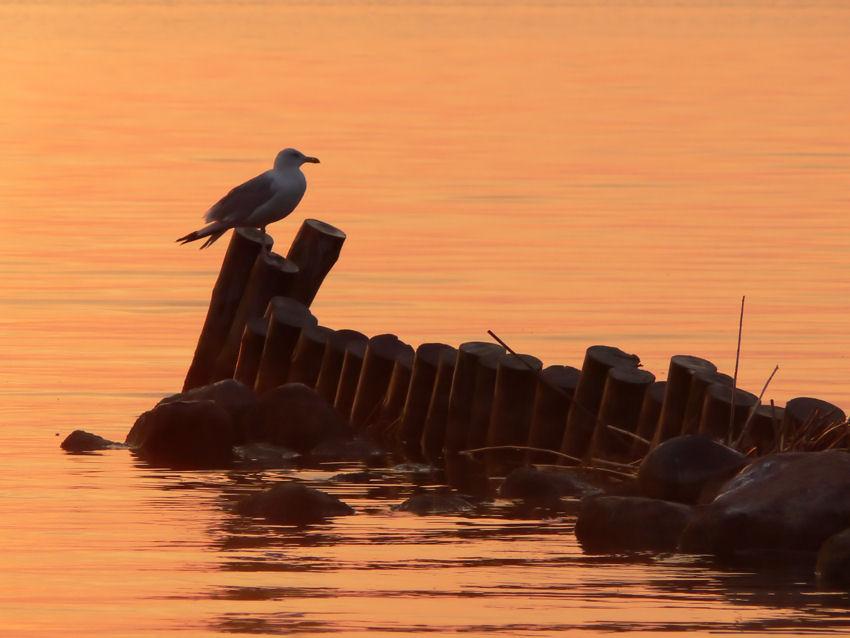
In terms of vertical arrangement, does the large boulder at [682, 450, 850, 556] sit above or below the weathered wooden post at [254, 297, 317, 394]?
below

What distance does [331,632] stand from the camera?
14.8 meters

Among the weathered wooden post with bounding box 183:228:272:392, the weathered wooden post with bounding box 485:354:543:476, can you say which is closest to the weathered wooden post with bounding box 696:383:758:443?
the weathered wooden post with bounding box 485:354:543:476

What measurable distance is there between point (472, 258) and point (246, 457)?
44.4ft

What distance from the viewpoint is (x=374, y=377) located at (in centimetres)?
2258

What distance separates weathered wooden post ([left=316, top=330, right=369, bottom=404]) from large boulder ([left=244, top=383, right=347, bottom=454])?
3.30 ft

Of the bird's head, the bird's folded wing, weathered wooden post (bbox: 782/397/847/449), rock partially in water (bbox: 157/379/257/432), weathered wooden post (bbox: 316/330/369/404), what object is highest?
the bird's head

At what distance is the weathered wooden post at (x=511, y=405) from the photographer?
69.4 feet

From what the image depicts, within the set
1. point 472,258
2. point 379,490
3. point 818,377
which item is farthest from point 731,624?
point 472,258

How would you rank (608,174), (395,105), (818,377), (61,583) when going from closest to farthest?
(61,583), (818,377), (608,174), (395,105)

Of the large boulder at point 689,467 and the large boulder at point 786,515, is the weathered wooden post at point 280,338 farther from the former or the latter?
the large boulder at point 786,515

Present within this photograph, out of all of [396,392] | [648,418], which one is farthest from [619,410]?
[396,392]

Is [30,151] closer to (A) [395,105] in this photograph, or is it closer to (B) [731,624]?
(A) [395,105]

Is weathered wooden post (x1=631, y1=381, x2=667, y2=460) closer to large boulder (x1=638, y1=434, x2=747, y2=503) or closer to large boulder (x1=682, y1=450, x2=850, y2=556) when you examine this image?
large boulder (x1=638, y1=434, x2=747, y2=503)

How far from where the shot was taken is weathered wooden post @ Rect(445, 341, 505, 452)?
70.5ft
